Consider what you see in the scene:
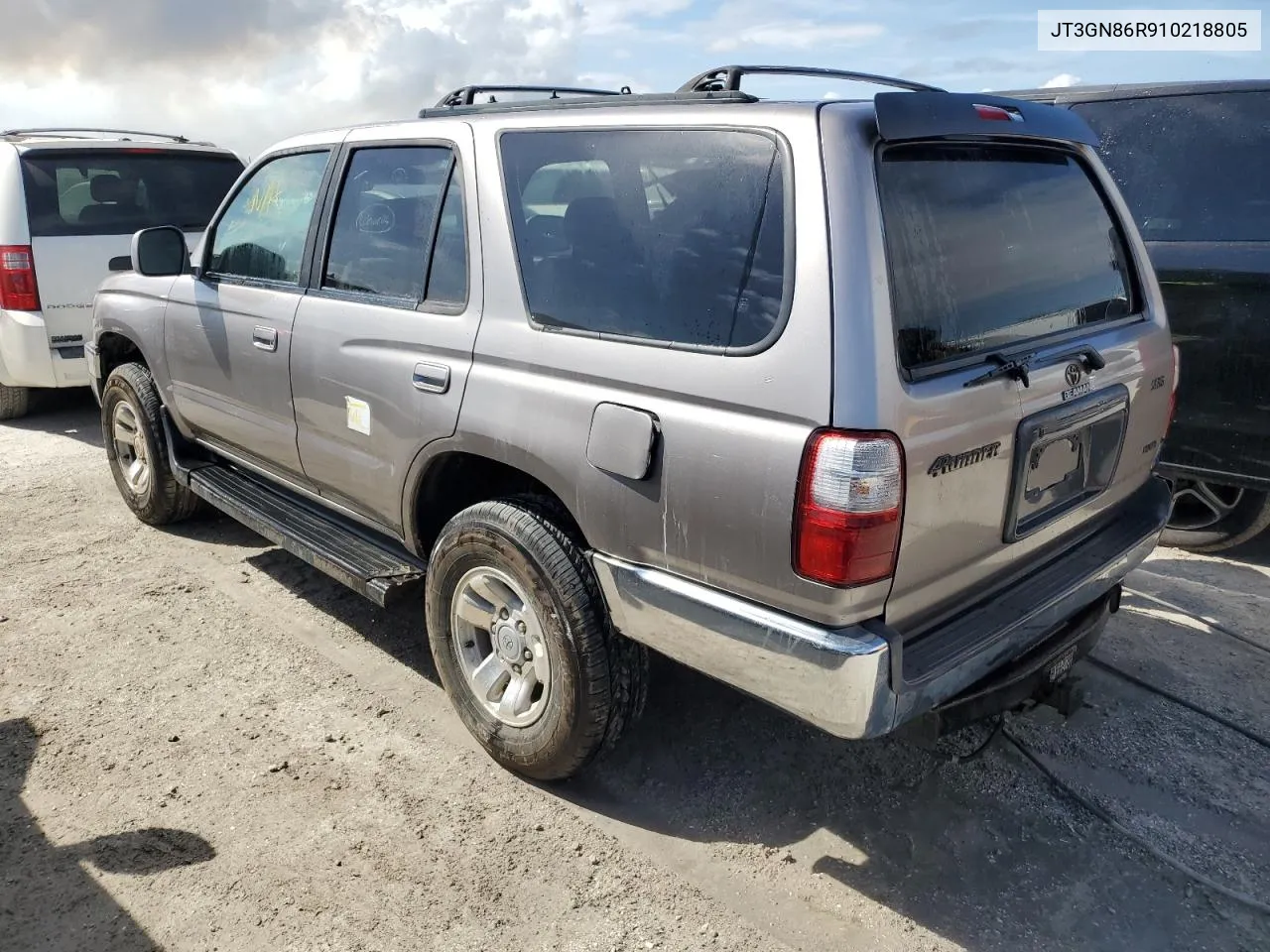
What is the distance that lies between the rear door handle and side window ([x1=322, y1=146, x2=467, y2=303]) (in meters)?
0.22

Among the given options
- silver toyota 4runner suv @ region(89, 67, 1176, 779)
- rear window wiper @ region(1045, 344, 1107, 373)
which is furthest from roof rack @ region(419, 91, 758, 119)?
rear window wiper @ region(1045, 344, 1107, 373)

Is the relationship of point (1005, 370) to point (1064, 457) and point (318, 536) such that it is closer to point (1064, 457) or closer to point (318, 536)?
point (1064, 457)

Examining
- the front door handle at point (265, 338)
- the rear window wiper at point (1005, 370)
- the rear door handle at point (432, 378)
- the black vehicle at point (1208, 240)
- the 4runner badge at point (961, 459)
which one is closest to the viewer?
the 4runner badge at point (961, 459)

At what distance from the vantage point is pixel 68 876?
105 inches

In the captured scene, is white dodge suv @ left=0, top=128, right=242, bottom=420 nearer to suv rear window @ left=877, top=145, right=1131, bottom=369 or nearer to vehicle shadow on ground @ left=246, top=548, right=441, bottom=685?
vehicle shadow on ground @ left=246, top=548, right=441, bottom=685

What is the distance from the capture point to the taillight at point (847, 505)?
83.5 inches

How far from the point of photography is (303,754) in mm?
3201

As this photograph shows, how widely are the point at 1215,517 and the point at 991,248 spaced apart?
2994 mm

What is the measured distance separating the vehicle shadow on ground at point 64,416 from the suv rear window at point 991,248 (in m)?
6.17

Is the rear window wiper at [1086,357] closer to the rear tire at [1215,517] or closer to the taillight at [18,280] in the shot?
the rear tire at [1215,517]

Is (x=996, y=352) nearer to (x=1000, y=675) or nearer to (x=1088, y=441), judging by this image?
(x=1088, y=441)

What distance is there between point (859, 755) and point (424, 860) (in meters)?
1.38

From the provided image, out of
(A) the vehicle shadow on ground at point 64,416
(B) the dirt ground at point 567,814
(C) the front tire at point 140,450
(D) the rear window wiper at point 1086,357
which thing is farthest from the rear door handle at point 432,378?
(A) the vehicle shadow on ground at point 64,416

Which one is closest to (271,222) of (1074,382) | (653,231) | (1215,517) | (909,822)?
(653,231)
